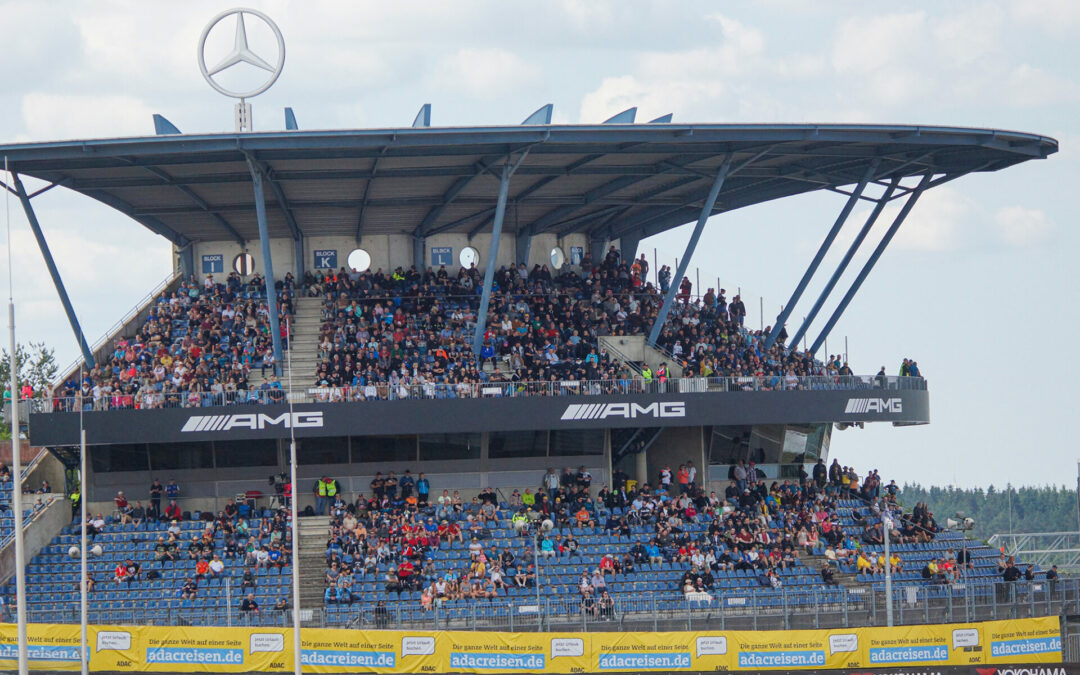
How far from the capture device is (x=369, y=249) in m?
60.9

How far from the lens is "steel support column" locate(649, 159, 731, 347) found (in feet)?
165

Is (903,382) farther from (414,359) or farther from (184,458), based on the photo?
(184,458)

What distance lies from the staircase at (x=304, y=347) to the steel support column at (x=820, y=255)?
16.2m

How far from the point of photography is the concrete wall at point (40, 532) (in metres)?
45.2

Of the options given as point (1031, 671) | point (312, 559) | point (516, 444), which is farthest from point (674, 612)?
point (516, 444)

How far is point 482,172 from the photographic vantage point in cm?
5028

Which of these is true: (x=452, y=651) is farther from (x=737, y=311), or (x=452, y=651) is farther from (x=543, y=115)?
(x=737, y=311)

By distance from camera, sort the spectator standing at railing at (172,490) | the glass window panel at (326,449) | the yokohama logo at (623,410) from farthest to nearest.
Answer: the glass window panel at (326,449) < the spectator standing at railing at (172,490) < the yokohama logo at (623,410)

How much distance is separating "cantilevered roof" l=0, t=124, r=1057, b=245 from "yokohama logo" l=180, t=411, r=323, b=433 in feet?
25.6

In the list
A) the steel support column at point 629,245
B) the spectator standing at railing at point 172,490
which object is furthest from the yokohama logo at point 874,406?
the spectator standing at railing at point 172,490

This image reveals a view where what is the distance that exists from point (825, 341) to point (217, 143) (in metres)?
24.5

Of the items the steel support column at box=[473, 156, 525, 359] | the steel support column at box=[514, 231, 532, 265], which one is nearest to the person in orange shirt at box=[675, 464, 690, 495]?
the steel support column at box=[473, 156, 525, 359]

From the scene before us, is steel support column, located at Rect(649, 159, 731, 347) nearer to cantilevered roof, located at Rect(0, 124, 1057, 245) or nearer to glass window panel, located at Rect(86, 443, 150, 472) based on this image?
cantilevered roof, located at Rect(0, 124, 1057, 245)

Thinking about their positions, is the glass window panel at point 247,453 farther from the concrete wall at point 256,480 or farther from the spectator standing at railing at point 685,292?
the spectator standing at railing at point 685,292
